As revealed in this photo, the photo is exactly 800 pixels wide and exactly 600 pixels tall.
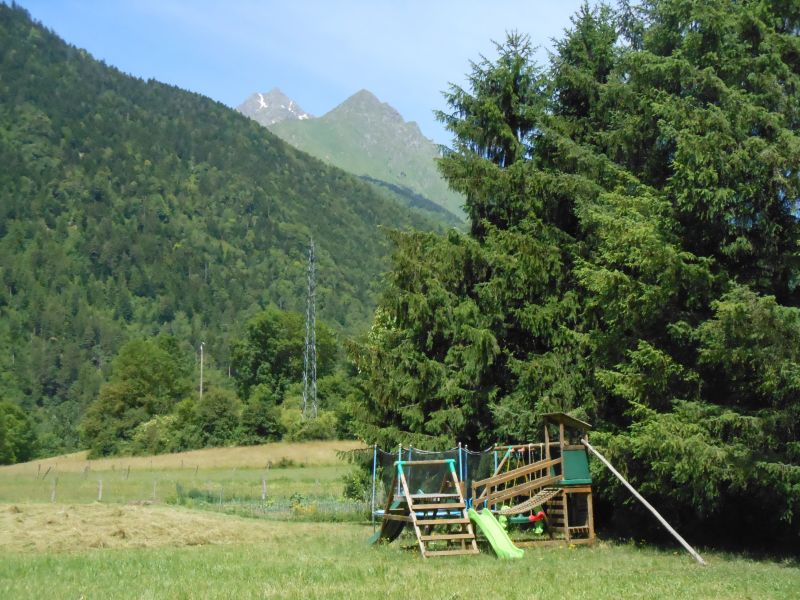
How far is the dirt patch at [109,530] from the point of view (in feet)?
60.5

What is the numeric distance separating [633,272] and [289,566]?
1048cm

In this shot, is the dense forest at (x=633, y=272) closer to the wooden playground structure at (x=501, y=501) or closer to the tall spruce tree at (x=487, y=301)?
the tall spruce tree at (x=487, y=301)

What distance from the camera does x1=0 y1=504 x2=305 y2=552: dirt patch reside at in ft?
60.5

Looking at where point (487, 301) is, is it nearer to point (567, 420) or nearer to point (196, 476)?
point (567, 420)

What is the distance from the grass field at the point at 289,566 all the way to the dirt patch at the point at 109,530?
34 mm

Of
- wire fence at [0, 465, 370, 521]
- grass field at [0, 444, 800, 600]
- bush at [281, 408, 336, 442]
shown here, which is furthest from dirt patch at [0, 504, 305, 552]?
bush at [281, 408, 336, 442]

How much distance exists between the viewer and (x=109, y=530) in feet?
64.3

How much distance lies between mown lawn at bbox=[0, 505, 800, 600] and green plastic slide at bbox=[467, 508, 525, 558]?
0.99ft

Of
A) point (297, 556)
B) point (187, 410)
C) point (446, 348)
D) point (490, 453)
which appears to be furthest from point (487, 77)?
point (187, 410)

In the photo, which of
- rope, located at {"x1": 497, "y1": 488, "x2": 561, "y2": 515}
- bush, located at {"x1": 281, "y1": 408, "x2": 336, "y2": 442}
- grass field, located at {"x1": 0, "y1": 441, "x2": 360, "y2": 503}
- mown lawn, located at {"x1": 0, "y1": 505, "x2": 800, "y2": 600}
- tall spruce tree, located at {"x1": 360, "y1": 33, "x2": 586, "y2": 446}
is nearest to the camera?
mown lawn, located at {"x1": 0, "y1": 505, "x2": 800, "y2": 600}

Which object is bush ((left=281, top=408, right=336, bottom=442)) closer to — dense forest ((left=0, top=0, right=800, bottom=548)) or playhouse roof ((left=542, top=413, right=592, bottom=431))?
dense forest ((left=0, top=0, right=800, bottom=548))

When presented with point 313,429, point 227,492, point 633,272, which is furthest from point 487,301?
point 313,429

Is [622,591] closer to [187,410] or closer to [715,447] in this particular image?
[715,447]

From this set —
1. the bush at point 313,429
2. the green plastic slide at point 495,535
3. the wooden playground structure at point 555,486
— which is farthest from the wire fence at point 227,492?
the bush at point 313,429
